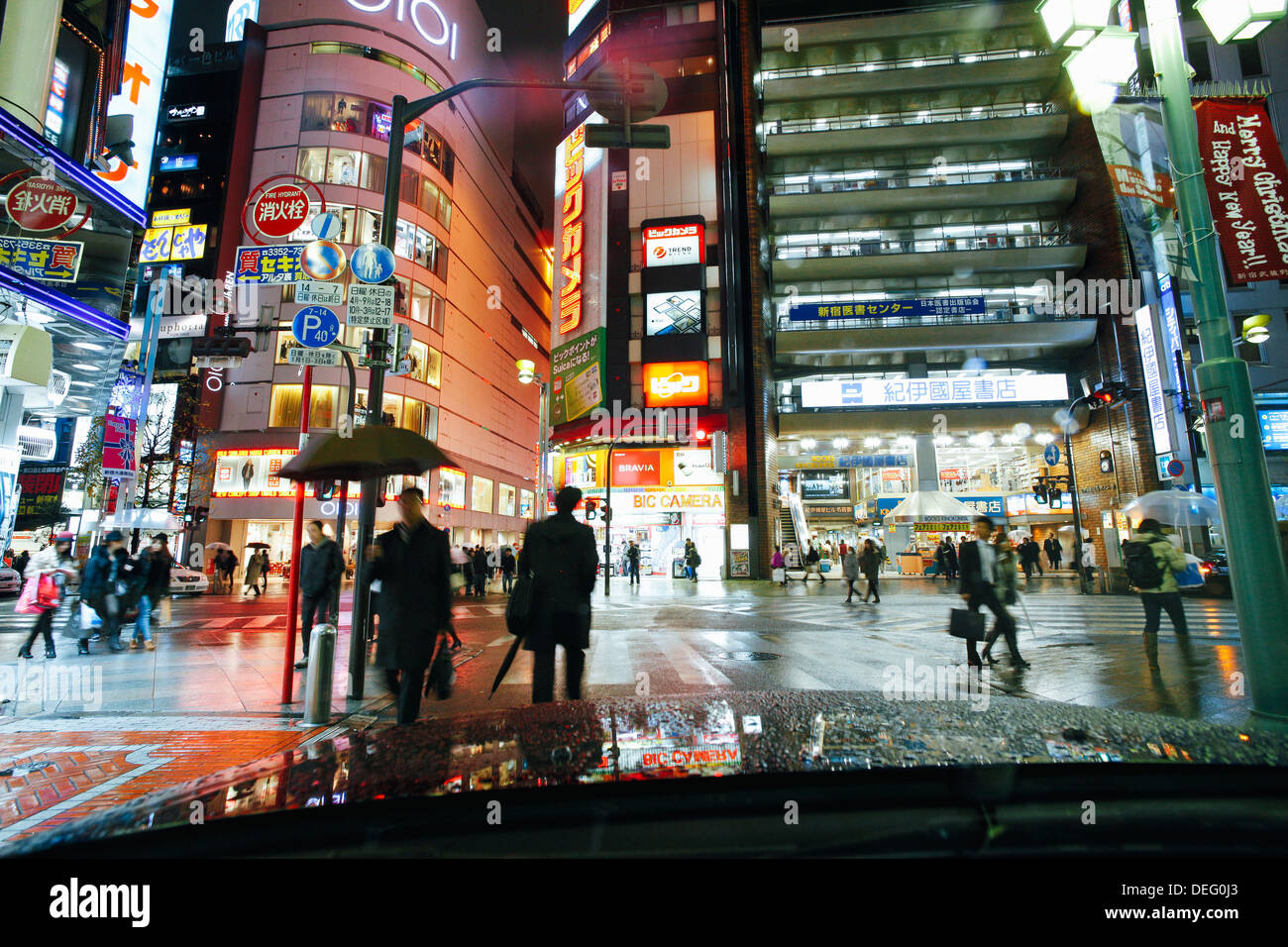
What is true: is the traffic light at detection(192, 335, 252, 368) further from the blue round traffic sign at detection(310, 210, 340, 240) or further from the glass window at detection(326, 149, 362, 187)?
the glass window at detection(326, 149, 362, 187)

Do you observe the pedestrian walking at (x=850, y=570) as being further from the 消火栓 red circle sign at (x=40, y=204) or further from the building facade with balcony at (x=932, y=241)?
the 消火栓 red circle sign at (x=40, y=204)

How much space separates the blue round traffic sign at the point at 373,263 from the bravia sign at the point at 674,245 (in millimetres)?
25776

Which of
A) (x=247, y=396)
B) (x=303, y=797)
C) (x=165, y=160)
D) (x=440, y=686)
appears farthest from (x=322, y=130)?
(x=303, y=797)

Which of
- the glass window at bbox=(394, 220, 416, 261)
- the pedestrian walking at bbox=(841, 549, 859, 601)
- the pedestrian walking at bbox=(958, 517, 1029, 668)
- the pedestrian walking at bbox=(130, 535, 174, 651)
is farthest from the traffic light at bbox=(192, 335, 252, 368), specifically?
the glass window at bbox=(394, 220, 416, 261)

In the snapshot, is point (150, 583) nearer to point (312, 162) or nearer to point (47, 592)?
point (47, 592)

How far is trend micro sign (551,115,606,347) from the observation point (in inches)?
1244

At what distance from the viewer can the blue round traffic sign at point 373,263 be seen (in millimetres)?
7078

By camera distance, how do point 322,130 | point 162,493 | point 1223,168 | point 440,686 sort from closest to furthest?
point 440,686, point 1223,168, point 322,130, point 162,493

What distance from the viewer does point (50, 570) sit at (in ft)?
27.8

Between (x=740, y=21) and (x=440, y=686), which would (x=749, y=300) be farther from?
(x=440, y=686)

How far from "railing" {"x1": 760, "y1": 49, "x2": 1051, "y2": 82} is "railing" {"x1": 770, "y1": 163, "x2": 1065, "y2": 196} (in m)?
4.55

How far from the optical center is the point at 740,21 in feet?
98.8

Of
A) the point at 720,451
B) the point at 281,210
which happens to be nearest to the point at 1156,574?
the point at 281,210
